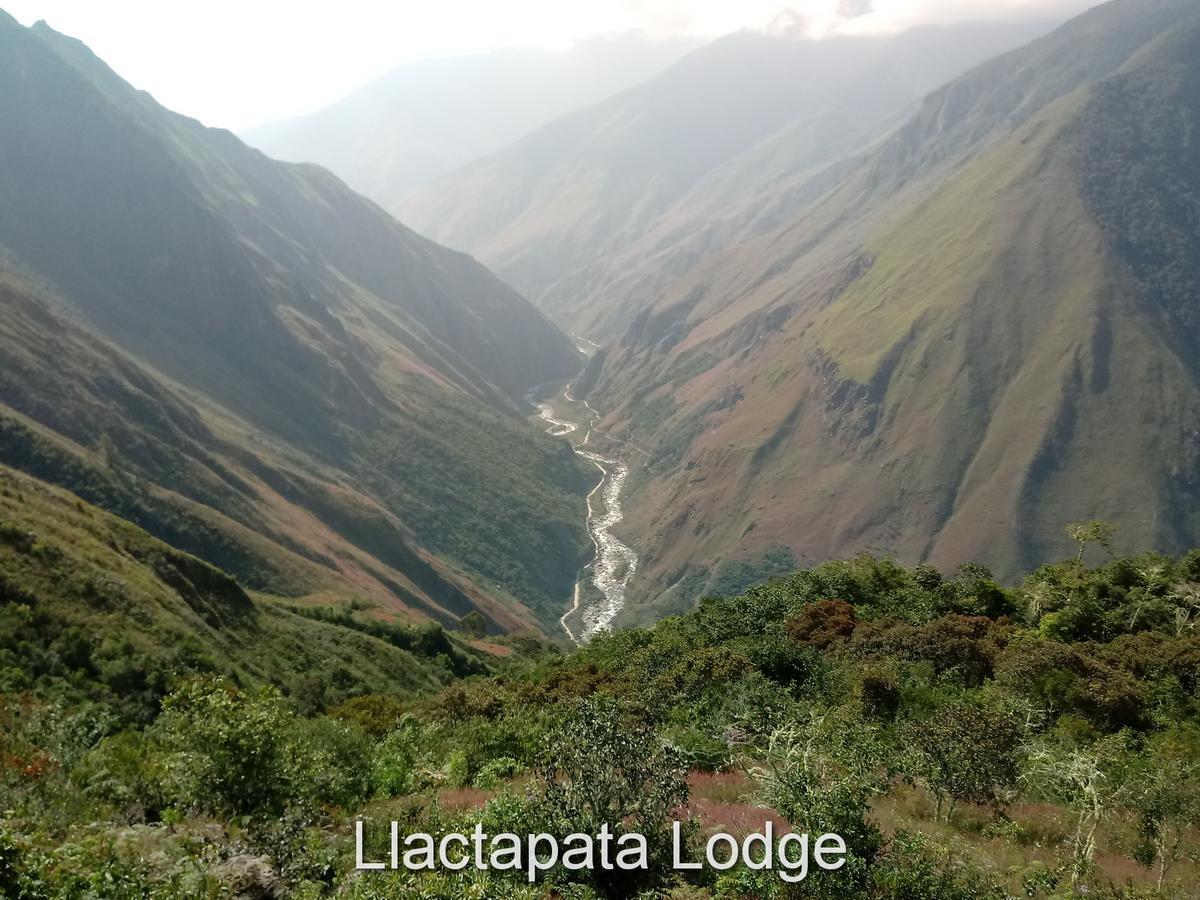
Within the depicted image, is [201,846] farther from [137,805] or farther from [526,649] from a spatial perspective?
[526,649]

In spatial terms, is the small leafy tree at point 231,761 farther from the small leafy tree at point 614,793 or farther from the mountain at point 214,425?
the mountain at point 214,425

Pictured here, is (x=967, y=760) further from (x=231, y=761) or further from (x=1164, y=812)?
(x=231, y=761)

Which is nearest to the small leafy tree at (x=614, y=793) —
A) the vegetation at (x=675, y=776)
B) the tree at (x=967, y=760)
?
the vegetation at (x=675, y=776)

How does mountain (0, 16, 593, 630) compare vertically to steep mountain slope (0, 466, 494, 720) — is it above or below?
above

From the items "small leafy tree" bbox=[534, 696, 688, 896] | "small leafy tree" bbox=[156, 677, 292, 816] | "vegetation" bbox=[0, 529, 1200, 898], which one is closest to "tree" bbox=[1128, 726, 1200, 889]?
"vegetation" bbox=[0, 529, 1200, 898]

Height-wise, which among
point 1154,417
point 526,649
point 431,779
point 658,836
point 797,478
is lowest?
point 526,649

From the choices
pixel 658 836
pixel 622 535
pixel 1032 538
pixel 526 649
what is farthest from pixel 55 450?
pixel 1032 538

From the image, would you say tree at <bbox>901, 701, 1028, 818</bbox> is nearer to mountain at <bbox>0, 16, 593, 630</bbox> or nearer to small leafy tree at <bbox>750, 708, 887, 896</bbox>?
small leafy tree at <bbox>750, 708, 887, 896</bbox>

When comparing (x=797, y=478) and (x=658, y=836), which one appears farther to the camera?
(x=797, y=478)

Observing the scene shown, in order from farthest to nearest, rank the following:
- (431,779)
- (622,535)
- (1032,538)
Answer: (622,535) → (1032,538) → (431,779)
